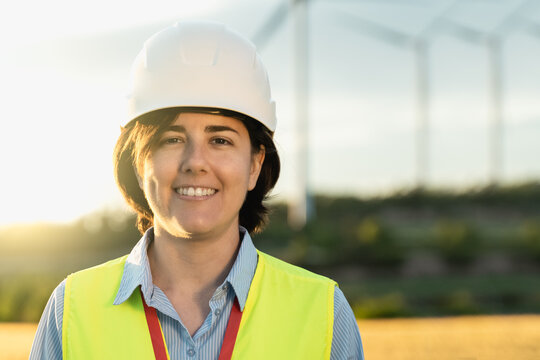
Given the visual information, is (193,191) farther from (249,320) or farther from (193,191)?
(249,320)

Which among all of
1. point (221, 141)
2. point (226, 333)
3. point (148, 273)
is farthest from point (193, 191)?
point (226, 333)

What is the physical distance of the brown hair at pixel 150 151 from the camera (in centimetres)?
259

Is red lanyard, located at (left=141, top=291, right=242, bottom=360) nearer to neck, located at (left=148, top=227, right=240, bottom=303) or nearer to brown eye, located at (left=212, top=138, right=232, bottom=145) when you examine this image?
neck, located at (left=148, top=227, right=240, bottom=303)

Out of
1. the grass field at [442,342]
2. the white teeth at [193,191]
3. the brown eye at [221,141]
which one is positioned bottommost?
the grass field at [442,342]

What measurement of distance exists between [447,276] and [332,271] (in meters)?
3.31

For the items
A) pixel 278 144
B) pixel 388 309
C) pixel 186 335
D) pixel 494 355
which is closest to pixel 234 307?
pixel 186 335

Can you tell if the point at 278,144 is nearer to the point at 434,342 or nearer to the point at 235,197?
the point at 235,197

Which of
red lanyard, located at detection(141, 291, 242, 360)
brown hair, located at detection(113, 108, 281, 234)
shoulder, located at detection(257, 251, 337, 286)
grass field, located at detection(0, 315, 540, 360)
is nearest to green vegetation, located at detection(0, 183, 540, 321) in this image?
grass field, located at detection(0, 315, 540, 360)

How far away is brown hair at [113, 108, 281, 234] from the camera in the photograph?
8.51ft

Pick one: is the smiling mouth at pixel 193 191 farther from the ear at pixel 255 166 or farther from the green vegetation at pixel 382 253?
the green vegetation at pixel 382 253

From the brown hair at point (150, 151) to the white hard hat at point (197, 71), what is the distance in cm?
4

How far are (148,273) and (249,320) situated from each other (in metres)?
0.41

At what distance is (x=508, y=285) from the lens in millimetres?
17391

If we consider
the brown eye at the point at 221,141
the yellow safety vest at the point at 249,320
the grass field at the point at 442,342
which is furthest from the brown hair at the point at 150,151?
the grass field at the point at 442,342
